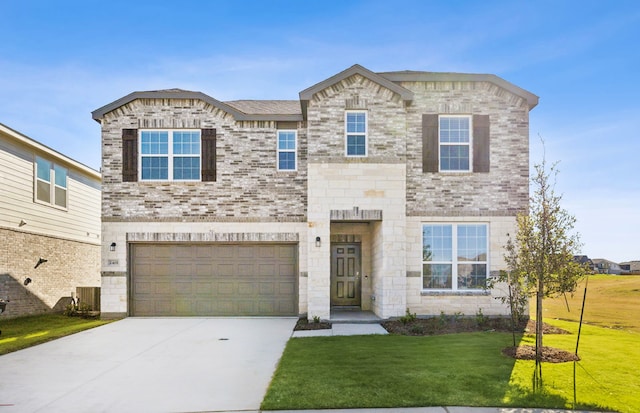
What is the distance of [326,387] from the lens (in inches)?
268

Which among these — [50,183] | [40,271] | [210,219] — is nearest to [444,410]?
[210,219]

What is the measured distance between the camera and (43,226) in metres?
16.9

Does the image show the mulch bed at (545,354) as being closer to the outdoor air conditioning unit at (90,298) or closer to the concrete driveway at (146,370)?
the concrete driveway at (146,370)

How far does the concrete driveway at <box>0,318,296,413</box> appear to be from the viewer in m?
6.41

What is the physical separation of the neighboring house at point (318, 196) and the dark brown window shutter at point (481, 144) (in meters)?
0.03

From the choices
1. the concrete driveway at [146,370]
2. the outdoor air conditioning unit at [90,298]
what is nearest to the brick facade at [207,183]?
the outdoor air conditioning unit at [90,298]

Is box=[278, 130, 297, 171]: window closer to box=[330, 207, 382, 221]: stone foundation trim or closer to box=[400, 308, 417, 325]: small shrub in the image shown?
box=[330, 207, 382, 221]: stone foundation trim

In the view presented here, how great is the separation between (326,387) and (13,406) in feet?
13.8

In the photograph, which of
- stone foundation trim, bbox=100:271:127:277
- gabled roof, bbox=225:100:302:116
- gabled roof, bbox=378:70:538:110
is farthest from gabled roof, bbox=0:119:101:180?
gabled roof, bbox=378:70:538:110

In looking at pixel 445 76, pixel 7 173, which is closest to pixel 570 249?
pixel 445 76

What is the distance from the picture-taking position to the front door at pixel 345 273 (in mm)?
15969

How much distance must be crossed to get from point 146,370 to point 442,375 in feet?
16.2

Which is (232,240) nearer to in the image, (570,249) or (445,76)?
(445,76)

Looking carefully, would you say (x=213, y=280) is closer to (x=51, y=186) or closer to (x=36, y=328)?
(x=36, y=328)
